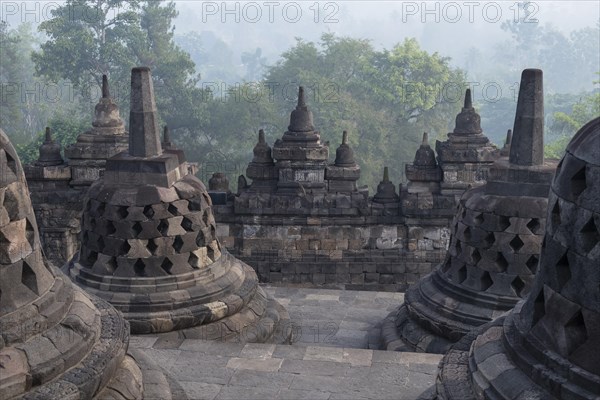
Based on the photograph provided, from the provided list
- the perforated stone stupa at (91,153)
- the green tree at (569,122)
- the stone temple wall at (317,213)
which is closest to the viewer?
the stone temple wall at (317,213)

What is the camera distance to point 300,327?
29.9ft

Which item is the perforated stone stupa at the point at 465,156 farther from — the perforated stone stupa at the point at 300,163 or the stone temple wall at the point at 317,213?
the perforated stone stupa at the point at 300,163

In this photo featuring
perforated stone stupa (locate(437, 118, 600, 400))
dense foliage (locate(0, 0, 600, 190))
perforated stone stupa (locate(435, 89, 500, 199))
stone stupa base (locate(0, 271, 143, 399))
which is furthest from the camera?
dense foliage (locate(0, 0, 600, 190))

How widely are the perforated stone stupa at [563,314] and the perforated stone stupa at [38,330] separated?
7.21 feet

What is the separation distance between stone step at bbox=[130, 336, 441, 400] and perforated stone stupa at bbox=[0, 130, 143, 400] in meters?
1.35

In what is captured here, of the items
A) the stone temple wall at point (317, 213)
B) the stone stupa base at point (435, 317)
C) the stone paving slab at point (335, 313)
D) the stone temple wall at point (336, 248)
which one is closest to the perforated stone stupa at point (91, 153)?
the stone temple wall at point (317, 213)

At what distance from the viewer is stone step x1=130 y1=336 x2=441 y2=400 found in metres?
5.74

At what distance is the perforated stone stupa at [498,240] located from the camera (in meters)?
7.12

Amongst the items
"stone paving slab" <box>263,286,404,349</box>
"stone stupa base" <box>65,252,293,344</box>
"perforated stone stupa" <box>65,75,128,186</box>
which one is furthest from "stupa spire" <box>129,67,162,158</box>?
"perforated stone stupa" <box>65,75,128,186</box>

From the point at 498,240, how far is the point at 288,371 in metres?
2.81

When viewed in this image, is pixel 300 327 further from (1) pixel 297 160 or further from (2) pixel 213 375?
(1) pixel 297 160

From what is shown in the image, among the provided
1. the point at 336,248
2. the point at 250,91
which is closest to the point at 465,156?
the point at 336,248

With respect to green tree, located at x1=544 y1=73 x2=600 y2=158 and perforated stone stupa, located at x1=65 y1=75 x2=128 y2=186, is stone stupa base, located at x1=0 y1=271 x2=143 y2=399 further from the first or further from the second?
green tree, located at x1=544 y1=73 x2=600 y2=158

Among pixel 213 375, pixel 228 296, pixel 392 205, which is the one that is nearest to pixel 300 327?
pixel 228 296
